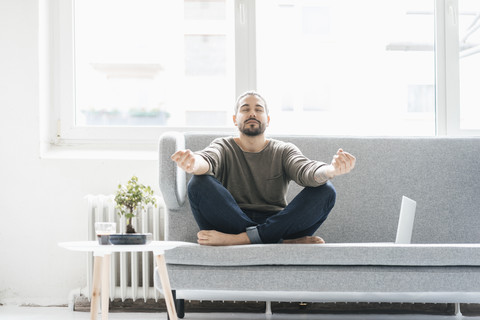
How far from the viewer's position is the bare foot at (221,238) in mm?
2188

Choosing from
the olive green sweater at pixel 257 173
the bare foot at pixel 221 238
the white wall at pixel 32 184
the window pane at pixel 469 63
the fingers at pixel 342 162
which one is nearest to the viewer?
the fingers at pixel 342 162

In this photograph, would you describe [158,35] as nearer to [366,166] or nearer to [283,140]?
[283,140]

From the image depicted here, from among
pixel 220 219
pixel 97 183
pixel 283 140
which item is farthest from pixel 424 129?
pixel 97 183

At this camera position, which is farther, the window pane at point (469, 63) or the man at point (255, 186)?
the window pane at point (469, 63)

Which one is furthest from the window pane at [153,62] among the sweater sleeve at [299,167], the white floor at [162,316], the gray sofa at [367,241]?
the white floor at [162,316]

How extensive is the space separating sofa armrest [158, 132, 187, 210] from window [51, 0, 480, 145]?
0.81 m

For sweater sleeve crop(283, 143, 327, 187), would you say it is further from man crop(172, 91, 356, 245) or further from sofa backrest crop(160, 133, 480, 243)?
sofa backrest crop(160, 133, 480, 243)

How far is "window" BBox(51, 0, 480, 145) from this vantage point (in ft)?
10.9

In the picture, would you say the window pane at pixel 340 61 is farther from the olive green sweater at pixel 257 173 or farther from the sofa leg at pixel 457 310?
the sofa leg at pixel 457 310

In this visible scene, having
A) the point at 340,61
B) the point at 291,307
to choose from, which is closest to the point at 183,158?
the point at 291,307

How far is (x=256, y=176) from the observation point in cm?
248

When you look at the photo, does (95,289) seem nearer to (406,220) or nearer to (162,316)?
(162,316)

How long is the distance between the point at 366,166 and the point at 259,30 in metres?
1.09

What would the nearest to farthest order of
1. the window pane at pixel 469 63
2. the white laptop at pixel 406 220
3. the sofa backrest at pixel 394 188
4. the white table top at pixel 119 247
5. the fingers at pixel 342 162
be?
the white table top at pixel 119 247, the fingers at pixel 342 162, the white laptop at pixel 406 220, the sofa backrest at pixel 394 188, the window pane at pixel 469 63
